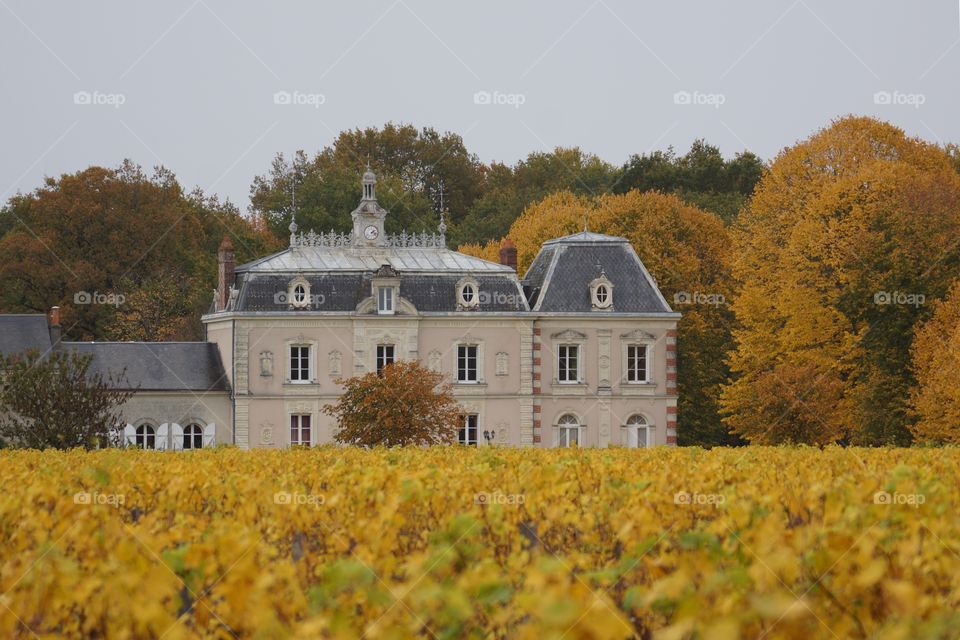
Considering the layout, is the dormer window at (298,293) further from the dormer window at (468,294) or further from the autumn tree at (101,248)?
the autumn tree at (101,248)

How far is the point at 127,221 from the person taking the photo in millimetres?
73000

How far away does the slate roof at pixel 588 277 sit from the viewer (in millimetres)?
56219

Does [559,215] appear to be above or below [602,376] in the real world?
above

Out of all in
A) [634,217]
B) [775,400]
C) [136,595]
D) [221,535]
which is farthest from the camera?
[634,217]

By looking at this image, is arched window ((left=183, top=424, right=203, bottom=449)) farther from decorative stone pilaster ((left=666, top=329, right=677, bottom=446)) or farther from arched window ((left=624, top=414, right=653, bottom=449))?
decorative stone pilaster ((left=666, top=329, right=677, bottom=446))

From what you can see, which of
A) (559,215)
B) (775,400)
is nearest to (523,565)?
(775,400)

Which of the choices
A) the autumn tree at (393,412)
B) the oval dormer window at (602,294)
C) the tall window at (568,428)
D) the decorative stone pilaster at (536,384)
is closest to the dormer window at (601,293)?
the oval dormer window at (602,294)

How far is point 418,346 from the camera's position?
54.7 m

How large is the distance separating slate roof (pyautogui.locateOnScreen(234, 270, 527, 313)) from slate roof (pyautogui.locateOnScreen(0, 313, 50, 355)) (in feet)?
22.6

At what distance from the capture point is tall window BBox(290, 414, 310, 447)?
2116 inches

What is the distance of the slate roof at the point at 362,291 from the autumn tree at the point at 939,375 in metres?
15.8

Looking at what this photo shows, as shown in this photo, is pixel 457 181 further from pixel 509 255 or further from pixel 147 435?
pixel 147 435

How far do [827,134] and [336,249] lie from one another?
18.9 m

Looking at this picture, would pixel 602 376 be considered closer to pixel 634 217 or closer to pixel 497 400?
pixel 497 400
